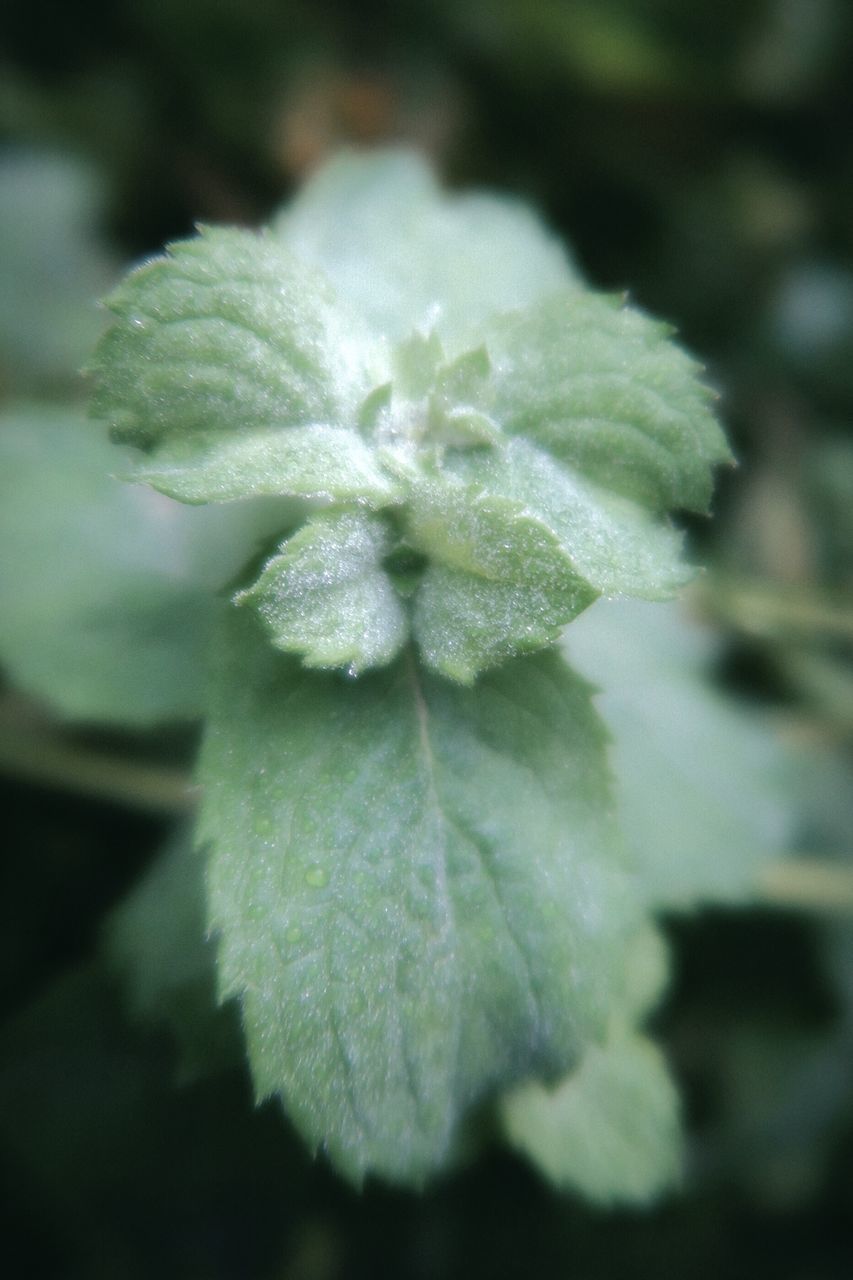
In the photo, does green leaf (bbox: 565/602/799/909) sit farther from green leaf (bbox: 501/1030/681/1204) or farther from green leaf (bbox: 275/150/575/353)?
green leaf (bbox: 275/150/575/353)

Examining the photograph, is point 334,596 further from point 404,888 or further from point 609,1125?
point 609,1125

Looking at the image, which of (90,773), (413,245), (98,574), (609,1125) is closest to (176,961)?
(90,773)

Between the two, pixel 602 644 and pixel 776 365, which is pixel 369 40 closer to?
pixel 776 365

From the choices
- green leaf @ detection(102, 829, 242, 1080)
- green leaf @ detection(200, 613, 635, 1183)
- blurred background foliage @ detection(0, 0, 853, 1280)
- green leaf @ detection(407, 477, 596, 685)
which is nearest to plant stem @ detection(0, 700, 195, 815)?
blurred background foliage @ detection(0, 0, 853, 1280)

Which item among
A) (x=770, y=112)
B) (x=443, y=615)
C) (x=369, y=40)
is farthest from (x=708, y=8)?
(x=443, y=615)

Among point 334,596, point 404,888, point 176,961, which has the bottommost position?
point 176,961

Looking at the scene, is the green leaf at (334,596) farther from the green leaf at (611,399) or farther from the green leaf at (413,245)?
the green leaf at (413,245)

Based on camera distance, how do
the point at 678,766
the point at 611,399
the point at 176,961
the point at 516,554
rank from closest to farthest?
the point at 516,554 < the point at 611,399 < the point at 176,961 < the point at 678,766
